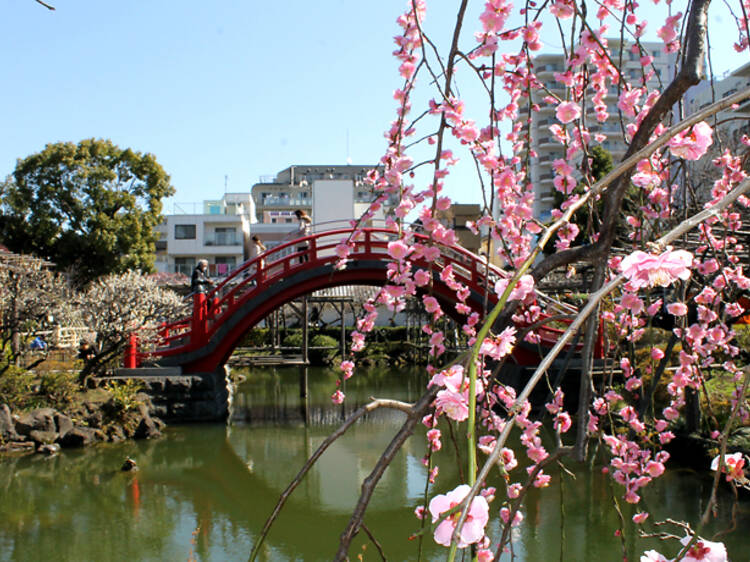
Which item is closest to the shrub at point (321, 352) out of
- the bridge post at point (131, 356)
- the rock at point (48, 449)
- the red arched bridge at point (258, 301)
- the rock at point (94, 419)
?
the red arched bridge at point (258, 301)

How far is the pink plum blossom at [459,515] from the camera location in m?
0.85

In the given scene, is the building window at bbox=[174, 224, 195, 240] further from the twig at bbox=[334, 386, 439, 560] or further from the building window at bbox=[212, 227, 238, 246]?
the twig at bbox=[334, 386, 439, 560]

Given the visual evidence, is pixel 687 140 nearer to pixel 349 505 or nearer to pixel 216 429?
pixel 349 505

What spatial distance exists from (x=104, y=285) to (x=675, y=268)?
422 inches

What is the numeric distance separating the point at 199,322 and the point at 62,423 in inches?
112

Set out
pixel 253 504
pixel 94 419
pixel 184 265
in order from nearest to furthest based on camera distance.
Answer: pixel 253 504, pixel 94 419, pixel 184 265

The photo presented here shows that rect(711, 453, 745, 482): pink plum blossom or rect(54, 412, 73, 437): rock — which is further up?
rect(711, 453, 745, 482): pink plum blossom

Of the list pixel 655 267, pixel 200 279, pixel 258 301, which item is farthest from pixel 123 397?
pixel 655 267

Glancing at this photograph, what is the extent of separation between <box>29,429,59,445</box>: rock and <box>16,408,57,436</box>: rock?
0.07m

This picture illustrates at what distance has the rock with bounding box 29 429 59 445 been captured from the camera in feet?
27.7

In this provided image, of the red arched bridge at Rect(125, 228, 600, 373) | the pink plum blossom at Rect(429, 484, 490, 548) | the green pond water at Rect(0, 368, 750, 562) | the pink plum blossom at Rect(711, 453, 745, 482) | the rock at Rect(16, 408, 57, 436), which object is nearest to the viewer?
the pink plum blossom at Rect(429, 484, 490, 548)

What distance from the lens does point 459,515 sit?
2.81ft

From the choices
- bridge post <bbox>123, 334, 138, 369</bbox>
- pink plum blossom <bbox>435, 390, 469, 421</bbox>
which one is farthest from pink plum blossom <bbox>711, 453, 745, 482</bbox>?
bridge post <bbox>123, 334, 138, 369</bbox>

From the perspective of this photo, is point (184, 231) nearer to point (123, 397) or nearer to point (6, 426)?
point (123, 397)
